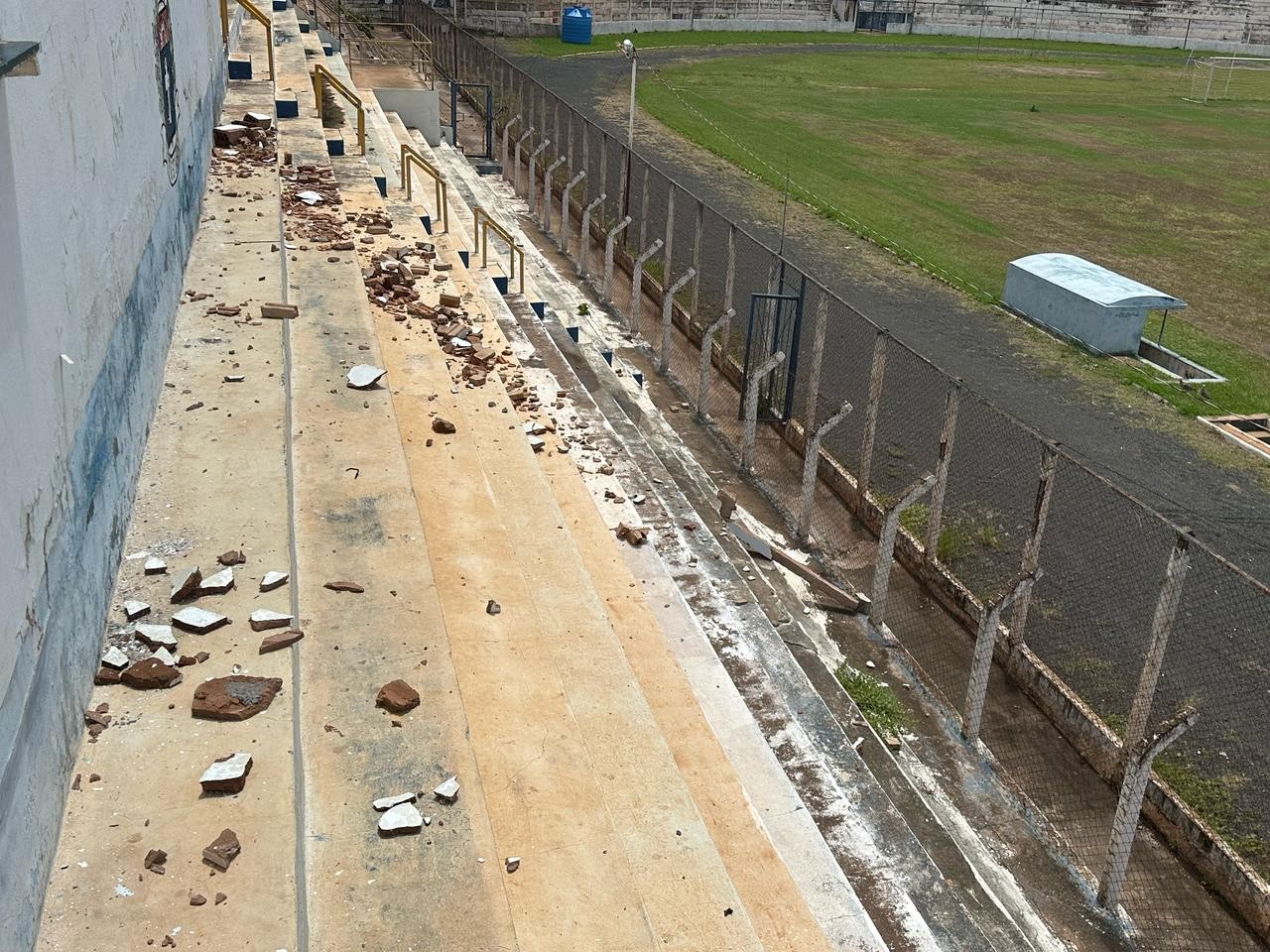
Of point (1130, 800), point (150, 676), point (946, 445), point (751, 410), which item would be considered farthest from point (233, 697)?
point (751, 410)

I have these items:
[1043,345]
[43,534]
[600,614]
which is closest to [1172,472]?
[1043,345]

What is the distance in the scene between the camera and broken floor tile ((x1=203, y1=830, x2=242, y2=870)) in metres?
5.24

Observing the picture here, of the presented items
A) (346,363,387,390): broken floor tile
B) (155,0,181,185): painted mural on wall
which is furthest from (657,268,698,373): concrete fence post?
(155,0,181,185): painted mural on wall

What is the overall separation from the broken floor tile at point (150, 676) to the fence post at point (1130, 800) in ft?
19.6

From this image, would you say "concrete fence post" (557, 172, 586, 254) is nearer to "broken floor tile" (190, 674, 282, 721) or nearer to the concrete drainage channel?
the concrete drainage channel

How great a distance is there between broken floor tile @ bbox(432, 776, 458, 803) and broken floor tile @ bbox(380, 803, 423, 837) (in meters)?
0.15

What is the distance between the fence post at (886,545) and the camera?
1077cm

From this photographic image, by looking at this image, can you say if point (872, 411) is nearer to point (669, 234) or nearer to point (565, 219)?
point (669, 234)

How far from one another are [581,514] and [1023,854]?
4630 mm

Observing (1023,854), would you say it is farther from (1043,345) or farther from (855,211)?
(855,211)

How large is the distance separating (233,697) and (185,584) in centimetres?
102

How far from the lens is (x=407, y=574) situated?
7.72m

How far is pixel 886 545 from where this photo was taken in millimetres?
11000

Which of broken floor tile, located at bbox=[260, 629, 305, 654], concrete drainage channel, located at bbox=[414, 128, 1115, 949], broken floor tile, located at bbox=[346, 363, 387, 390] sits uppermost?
broken floor tile, located at bbox=[346, 363, 387, 390]
